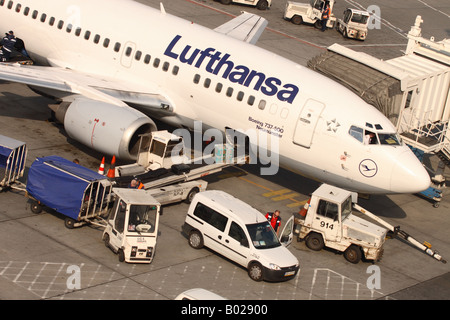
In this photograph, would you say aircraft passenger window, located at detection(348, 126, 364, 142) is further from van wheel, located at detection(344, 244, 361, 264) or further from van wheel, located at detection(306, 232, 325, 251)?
van wheel, located at detection(344, 244, 361, 264)

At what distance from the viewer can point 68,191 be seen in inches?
1035

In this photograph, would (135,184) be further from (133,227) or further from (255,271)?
(255,271)

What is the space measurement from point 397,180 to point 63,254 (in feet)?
46.5

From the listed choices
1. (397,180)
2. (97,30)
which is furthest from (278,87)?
(97,30)

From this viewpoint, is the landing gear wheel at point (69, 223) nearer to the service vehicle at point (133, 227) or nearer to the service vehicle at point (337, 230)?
the service vehicle at point (133, 227)

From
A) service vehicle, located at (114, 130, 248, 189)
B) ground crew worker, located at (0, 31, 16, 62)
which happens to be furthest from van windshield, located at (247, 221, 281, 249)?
ground crew worker, located at (0, 31, 16, 62)

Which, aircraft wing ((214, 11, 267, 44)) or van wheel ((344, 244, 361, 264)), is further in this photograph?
aircraft wing ((214, 11, 267, 44))

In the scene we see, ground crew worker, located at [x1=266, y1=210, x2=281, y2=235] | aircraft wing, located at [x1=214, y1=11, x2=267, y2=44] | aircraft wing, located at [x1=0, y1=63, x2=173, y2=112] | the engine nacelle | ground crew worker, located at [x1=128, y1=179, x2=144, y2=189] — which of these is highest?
aircraft wing, located at [x1=214, y1=11, x2=267, y2=44]

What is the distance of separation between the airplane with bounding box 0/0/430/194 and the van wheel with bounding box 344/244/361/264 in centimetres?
345

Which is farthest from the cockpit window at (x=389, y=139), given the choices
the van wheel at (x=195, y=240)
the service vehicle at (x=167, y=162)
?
the van wheel at (x=195, y=240)

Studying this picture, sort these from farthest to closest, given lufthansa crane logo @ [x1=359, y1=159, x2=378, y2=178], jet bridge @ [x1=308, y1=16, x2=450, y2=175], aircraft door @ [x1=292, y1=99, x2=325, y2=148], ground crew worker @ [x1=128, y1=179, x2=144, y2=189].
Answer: jet bridge @ [x1=308, y1=16, x2=450, y2=175] → aircraft door @ [x1=292, y1=99, x2=325, y2=148] → lufthansa crane logo @ [x1=359, y1=159, x2=378, y2=178] → ground crew worker @ [x1=128, y1=179, x2=144, y2=189]

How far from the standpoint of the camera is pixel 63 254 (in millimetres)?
24906

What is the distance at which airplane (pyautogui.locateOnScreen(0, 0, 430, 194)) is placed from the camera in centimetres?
3041
